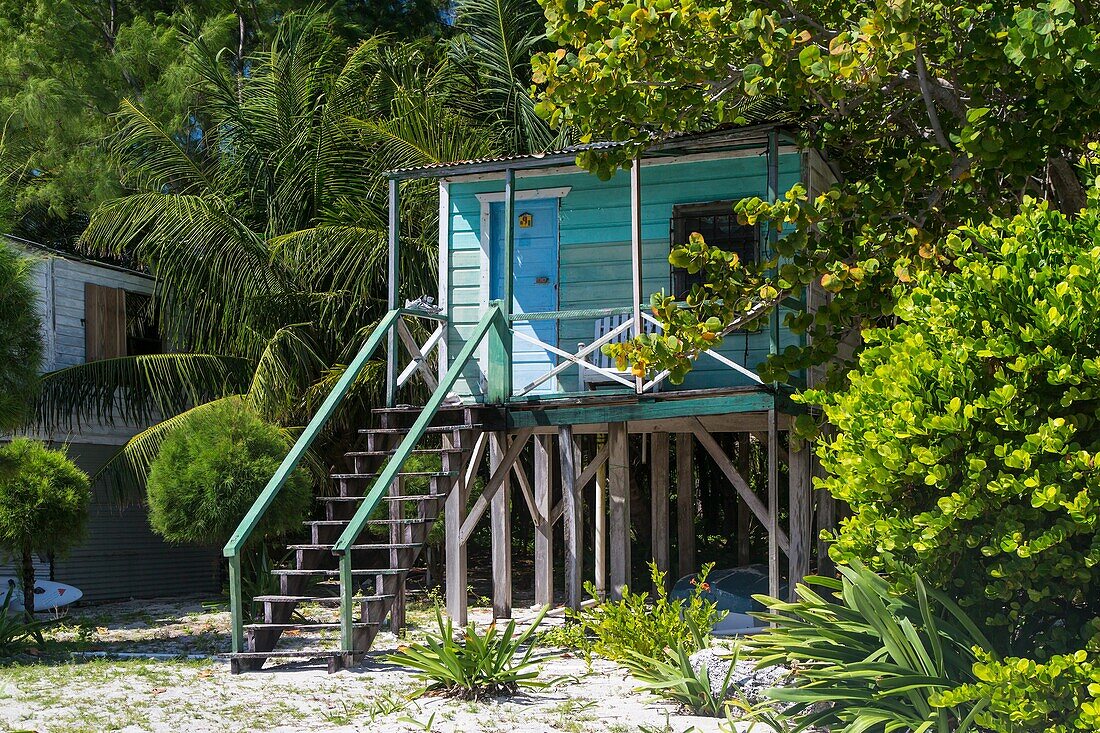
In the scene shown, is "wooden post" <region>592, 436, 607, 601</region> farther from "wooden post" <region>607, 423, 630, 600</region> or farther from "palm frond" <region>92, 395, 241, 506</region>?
"palm frond" <region>92, 395, 241, 506</region>

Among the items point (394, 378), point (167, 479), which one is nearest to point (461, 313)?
point (394, 378)

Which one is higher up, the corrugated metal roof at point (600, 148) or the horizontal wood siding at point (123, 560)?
the corrugated metal roof at point (600, 148)

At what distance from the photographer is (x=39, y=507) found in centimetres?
1386

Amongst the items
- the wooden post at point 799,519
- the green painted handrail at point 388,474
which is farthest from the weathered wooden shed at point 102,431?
the wooden post at point 799,519

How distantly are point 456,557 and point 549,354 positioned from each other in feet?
7.73

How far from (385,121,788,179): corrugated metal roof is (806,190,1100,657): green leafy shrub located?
4.58 meters

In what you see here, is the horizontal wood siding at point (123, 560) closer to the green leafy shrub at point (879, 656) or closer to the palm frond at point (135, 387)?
the palm frond at point (135, 387)

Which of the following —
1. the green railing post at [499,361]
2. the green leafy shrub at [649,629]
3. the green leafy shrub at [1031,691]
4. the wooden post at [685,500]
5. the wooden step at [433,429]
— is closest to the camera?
the green leafy shrub at [1031,691]

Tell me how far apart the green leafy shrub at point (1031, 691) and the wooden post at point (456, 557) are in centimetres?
786

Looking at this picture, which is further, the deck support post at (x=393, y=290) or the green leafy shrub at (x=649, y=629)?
the deck support post at (x=393, y=290)

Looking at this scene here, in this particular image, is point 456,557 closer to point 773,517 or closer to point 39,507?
point 773,517

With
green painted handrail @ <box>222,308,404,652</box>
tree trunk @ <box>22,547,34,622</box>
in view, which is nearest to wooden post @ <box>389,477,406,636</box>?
green painted handrail @ <box>222,308,404,652</box>

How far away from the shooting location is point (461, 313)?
43.6 ft

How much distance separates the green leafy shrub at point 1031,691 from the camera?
5.40 metres
